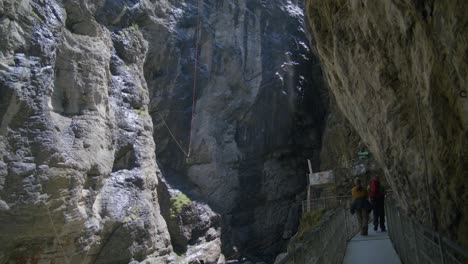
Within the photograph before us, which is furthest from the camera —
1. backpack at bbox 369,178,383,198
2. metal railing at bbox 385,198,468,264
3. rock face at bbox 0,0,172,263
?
rock face at bbox 0,0,172,263

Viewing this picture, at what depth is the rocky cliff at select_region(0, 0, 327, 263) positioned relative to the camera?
1396cm

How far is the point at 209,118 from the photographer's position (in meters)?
29.7

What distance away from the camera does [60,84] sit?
53.1 feet

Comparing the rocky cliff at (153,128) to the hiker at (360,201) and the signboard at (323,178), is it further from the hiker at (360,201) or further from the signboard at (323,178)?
the hiker at (360,201)

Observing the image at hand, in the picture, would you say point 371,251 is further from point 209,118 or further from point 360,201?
point 209,118

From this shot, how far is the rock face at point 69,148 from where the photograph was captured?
528 inches

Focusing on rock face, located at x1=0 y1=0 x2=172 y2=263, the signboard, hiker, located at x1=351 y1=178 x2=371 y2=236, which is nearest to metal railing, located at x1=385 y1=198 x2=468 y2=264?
hiker, located at x1=351 y1=178 x2=371 y2=236

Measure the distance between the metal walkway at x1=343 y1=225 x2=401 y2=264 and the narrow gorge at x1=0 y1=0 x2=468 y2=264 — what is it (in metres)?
1.18

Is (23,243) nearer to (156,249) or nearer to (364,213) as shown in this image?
(156,249)

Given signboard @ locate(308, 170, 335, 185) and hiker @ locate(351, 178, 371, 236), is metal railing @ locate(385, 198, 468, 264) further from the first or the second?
signboard @ locate(308, 170, 335, 185)

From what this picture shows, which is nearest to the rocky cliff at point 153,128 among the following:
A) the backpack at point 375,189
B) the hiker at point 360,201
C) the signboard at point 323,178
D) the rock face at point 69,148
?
the rock face at point 69,148

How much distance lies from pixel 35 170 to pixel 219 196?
53.2 feet

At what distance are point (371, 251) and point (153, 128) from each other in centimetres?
2034

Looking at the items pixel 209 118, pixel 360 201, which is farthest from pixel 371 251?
pixel 209 118
